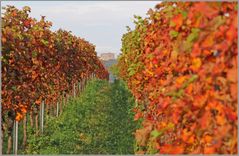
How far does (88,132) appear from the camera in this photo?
15.0m

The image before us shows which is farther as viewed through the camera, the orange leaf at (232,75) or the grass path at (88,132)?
the grass path at (88,132)

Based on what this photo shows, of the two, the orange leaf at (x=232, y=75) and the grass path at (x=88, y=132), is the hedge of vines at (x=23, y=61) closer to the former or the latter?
the grass path at (x=88, y=132)

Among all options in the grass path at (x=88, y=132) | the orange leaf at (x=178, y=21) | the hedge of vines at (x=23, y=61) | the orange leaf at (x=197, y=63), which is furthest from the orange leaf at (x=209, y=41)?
the grass path at (x=88, y=132)

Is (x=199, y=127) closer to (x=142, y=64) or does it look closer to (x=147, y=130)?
(x=147, y=130)

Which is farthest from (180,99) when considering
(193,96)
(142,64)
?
(142,64)

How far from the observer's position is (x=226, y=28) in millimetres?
4492

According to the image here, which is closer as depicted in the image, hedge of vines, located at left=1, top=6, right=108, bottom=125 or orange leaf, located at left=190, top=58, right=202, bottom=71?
orange leaf, located at left=190, top=58, right=202, bottom=71

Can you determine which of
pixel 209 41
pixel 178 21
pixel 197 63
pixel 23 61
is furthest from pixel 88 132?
pixel 209 41

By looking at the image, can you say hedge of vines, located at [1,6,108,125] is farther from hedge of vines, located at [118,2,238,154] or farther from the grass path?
hedge of vines, located at [118,2,238,154]

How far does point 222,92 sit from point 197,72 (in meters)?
0.41

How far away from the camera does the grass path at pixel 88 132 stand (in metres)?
13.0

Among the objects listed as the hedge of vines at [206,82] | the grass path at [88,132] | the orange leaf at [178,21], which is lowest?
the grass path at [88,132]

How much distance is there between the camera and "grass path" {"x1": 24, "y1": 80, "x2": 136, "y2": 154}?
42.8 feet

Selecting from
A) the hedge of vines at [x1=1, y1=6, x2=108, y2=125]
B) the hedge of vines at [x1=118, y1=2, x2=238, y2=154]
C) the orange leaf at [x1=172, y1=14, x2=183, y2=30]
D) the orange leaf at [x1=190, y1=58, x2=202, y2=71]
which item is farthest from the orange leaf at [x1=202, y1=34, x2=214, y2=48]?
the hedge of vines at [x1=1, y1=6, x2=108, y2=125]
